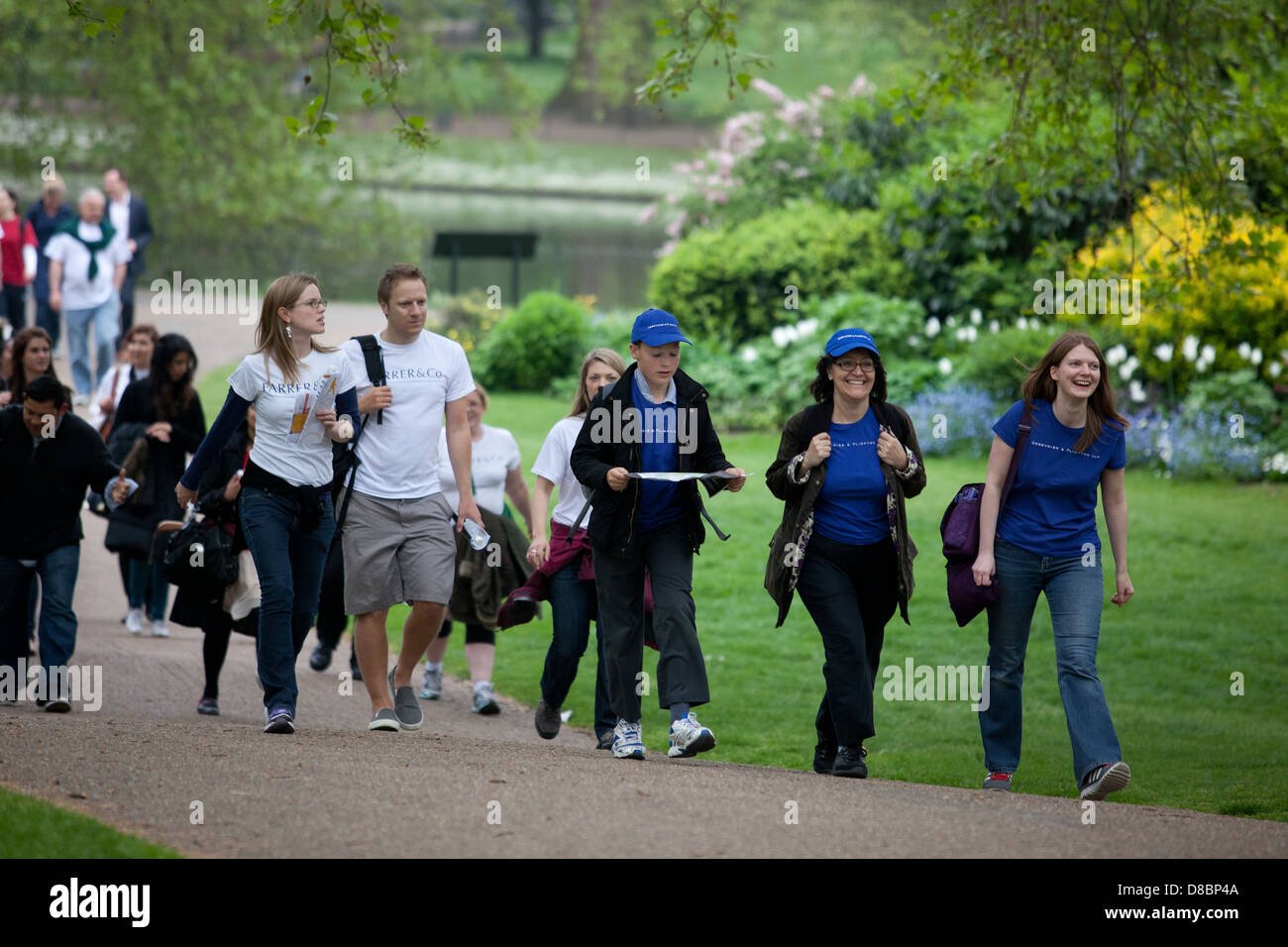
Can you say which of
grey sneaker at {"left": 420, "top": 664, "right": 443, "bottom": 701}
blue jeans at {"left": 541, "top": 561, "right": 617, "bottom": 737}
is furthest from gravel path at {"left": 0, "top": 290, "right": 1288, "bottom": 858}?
grey sneaker at {"left": 420, "top": 664, "right": 443, "bottom": 701}

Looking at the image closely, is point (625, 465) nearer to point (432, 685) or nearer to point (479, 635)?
point (479, 635)

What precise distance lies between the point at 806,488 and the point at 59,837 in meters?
3.18

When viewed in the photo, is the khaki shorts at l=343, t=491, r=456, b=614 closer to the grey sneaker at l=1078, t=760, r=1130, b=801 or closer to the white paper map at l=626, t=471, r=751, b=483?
the white paper map at l=626, t=471, r=751, b=483

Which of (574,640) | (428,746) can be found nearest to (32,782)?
(428,746)

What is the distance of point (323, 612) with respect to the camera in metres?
9.41

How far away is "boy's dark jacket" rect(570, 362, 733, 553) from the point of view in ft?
21.0

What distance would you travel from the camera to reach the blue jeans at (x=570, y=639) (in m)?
7.30

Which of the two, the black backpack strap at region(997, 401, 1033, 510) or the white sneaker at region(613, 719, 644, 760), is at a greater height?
the black backpack strap at region(997, 401, 1033, 510)

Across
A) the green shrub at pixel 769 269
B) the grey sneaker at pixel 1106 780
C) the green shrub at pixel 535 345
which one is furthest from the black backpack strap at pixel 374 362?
the green shrub at pixel 535 345

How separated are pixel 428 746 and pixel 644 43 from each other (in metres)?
43.2

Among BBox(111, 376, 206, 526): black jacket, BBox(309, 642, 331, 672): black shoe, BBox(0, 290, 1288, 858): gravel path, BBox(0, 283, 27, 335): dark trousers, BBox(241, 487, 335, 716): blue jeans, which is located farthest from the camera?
BBox(0, 283, 27, 335): dark trousers

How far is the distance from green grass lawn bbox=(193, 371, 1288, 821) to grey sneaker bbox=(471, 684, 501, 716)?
530 millimetres

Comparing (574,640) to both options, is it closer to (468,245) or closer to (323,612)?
(323,612)

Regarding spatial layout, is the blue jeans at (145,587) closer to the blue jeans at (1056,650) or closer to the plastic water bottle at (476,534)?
the plastic water bottle at (476,534)
